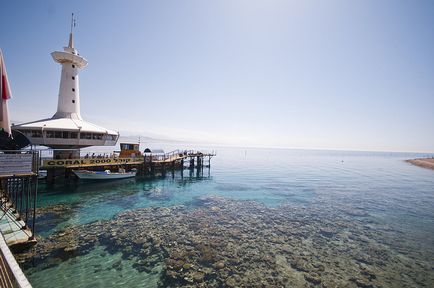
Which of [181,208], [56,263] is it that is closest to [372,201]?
[181,208]

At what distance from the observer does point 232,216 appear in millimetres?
19969

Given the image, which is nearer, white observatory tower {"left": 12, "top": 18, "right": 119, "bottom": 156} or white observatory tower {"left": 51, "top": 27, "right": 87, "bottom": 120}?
white observatory tower {"left": 12, "top": 18, "right": 119, "bottom": 156}

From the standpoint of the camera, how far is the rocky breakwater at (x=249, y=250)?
35.7 feet

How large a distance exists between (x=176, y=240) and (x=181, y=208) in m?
7.53

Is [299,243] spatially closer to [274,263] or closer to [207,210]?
[274,263]

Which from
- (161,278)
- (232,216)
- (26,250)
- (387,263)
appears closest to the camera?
(161,278)

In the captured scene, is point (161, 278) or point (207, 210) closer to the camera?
point (161, 278)

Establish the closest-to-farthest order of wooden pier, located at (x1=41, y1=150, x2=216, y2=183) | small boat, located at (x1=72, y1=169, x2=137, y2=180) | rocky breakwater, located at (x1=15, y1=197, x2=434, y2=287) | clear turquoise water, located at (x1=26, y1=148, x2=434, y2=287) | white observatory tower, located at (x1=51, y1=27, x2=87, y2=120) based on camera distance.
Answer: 1. clear turquoise water, located at (x1=26, y1=148, x2=434, y2=287)
2. rocky breakwater, located at (x1=15, y1=197, x2=434, y2=287)
3. wooden pier, located at (x1=41, y1=150, x2=216, y2=183)
4. small boat, located at (x1=72, y1=169, x2=137, y2=180)
5. white observatory tower, located at (x1=51, y1=27, x2=87, y2=120)

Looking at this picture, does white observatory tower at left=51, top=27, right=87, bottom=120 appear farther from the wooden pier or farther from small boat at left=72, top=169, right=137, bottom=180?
small boat at left=72, top=169, right=137, bottom=180

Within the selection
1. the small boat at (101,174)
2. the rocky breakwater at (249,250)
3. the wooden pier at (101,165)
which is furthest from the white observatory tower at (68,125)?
the rocky breakwater at (249,250)

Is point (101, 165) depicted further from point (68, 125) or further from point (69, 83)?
point (69, 83)

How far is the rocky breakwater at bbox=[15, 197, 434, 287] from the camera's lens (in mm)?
10883

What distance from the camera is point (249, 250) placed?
13.4 metres

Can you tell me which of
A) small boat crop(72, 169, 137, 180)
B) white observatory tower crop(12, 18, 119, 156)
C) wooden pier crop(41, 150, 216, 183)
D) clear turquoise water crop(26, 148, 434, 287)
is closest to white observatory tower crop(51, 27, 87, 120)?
white observatory tower crop(12, 18, 119, 156)
